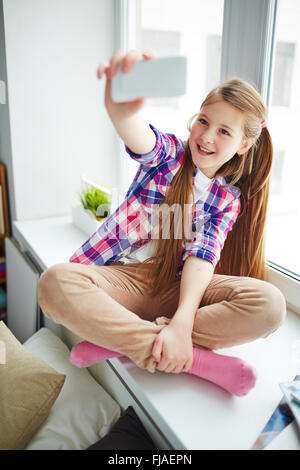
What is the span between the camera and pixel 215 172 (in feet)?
3.03

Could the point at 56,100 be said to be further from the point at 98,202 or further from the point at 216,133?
the point at 216,133

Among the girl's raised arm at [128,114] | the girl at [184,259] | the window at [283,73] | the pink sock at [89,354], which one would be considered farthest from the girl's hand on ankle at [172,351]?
the window at [283,73]

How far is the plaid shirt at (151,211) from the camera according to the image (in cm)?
89

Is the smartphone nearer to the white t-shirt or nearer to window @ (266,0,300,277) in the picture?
the white t-shirt

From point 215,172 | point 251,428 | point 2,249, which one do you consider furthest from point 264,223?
point 2,249

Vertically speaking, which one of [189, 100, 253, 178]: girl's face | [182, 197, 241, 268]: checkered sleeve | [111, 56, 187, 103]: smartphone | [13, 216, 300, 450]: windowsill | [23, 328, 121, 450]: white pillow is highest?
[111, 56, 187, 103]: smartphone

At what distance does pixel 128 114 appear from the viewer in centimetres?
67

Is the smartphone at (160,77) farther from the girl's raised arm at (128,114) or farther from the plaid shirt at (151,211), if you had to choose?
the plaid shirt at (151,211)

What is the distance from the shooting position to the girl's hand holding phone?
23.1 inches

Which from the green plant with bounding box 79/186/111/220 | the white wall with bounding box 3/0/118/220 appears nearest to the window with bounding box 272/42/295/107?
the green plant with bounding box 79/186/111/220

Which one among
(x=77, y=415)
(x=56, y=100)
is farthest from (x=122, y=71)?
(x=56, y=100)

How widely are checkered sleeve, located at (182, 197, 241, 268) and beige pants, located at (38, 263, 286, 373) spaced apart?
9 cm

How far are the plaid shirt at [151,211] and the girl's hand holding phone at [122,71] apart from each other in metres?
0.18

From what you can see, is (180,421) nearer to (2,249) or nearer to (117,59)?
(117,59)
